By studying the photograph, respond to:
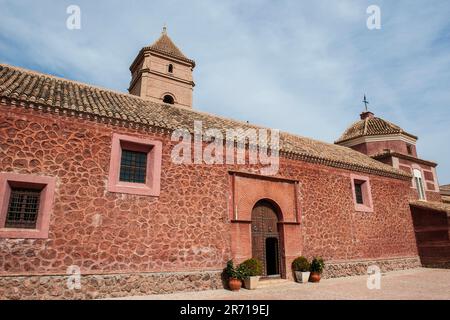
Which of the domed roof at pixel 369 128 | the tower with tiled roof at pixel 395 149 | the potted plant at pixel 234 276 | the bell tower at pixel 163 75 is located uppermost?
the bell tower at pixel 163 75

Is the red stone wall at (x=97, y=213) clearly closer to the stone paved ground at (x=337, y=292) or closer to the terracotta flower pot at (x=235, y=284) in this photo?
the terracotta flower pot at (x=235, y=284)

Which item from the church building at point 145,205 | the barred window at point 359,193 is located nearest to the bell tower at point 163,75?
the church building at point 145,205

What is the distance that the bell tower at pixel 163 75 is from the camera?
19672 mm

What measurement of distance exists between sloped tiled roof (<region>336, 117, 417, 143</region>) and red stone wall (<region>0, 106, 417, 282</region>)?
1340 cm

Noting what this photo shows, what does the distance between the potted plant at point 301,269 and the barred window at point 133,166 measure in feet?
22.1

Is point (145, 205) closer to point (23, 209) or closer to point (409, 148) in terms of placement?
point (23, 209)

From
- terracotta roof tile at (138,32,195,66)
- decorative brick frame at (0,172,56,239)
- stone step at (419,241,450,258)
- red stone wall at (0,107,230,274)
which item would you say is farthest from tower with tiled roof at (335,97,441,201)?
decorative brick frame at (0,172,56,239)

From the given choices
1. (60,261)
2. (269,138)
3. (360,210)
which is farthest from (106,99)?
(360,210)

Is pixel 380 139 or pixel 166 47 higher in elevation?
pixel 166 47

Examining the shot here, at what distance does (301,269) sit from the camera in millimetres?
11633

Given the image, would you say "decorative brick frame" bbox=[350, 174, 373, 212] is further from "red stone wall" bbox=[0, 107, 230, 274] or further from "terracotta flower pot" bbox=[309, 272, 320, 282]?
"red stone wall" bbox=[0, 107, 230, 274]

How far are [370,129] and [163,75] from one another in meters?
16.1

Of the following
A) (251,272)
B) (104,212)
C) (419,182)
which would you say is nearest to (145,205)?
(104,212)

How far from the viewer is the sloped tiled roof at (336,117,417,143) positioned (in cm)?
2233
